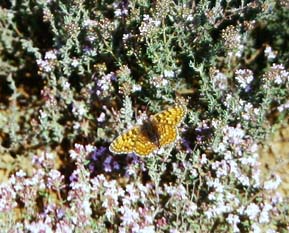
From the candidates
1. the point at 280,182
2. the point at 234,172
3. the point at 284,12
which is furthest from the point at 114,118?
the point at 284,12

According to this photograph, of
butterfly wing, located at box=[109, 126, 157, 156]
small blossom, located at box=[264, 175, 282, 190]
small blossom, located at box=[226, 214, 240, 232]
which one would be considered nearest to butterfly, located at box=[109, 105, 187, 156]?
butterfly wing, located at box=[109, 126, 157, 156]

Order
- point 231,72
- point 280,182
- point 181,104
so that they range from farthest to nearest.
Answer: point 231,72 < point 280,182 < point 181,104

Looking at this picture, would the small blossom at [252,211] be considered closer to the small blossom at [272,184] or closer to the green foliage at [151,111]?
the green foliage at [151,111]

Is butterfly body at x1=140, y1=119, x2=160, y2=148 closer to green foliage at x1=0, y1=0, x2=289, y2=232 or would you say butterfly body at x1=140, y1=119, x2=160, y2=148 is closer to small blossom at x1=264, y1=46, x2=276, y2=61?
green foliage at x1=0, y1=0, x2=289, y2=232

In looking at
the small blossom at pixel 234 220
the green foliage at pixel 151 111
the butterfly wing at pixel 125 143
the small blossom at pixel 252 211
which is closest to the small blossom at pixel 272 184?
the green foliage at pixel 151 111

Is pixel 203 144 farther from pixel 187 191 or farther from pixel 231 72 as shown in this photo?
pixel 231 72

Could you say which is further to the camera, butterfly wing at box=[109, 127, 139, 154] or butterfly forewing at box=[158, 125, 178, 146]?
butterfly forewing at box=[158, 125, 178, 146]

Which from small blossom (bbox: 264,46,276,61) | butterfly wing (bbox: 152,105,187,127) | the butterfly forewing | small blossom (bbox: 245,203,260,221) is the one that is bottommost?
small blossom (bbox: 245,203,260,221)

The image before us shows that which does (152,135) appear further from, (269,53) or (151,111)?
(269,53)
